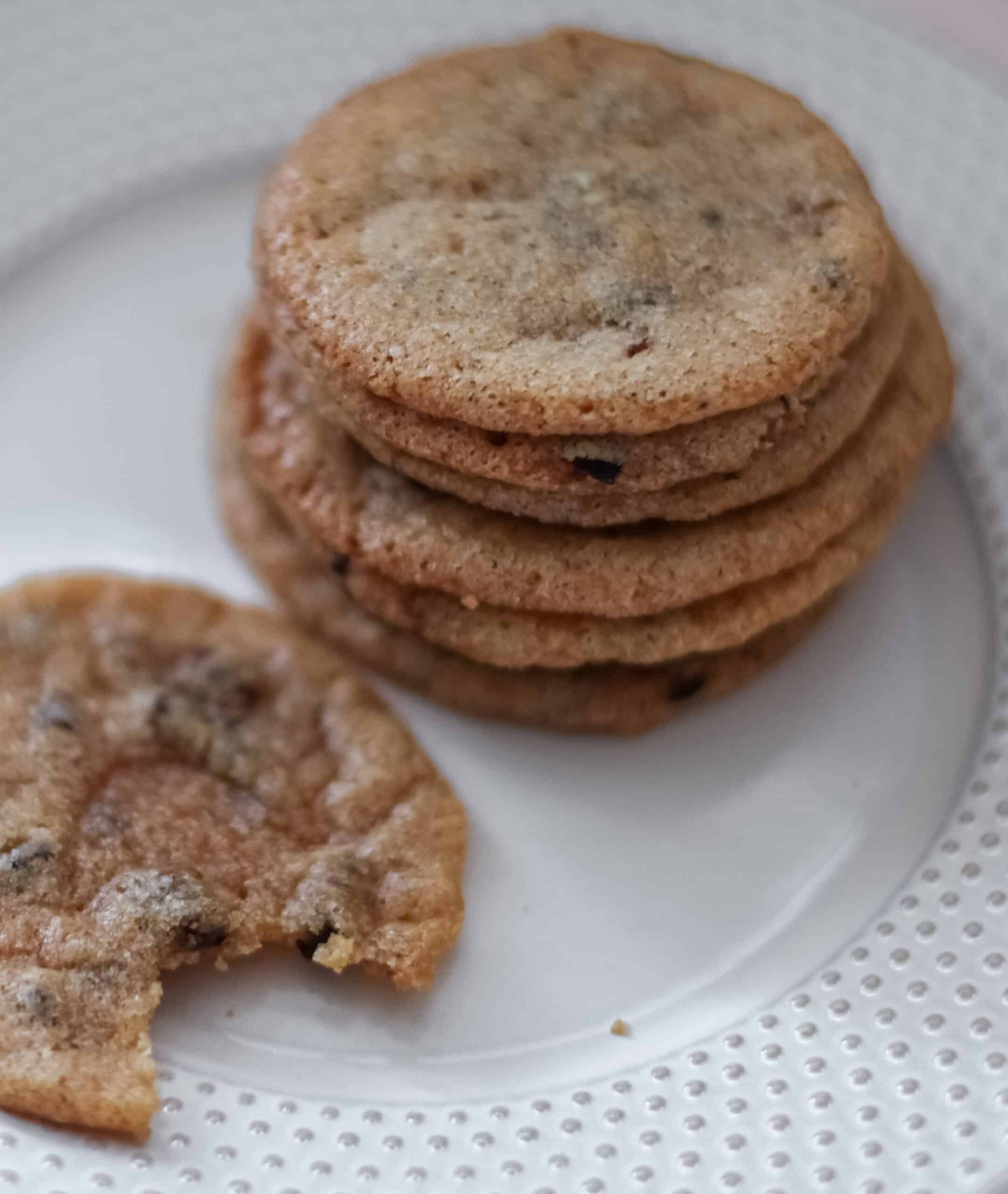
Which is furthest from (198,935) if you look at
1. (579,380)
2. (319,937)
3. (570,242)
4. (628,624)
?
(570,242)

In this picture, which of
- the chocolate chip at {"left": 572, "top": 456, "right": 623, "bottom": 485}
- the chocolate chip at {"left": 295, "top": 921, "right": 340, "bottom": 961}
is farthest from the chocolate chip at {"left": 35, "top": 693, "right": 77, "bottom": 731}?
the chocolate chip at {"left": 572, "top": 456, "right": 623, "bottom": 485}

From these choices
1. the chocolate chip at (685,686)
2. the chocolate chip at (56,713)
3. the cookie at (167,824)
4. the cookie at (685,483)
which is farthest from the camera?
the chocolate chip at (685,686)

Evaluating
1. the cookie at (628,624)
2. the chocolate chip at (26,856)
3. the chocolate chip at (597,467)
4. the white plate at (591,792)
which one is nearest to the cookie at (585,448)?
the chocolate chip at (597,467)

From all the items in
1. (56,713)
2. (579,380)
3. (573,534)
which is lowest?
(56,713)

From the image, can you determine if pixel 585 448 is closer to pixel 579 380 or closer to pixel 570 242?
pixel 579 380

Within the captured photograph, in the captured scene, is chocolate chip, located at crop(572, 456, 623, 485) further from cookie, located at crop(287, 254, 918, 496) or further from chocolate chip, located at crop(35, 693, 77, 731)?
chocolate chip, located at crop(35, 693, 77, 731)

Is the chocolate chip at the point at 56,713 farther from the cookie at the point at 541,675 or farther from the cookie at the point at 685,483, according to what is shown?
the cookie at the point at 685,483
